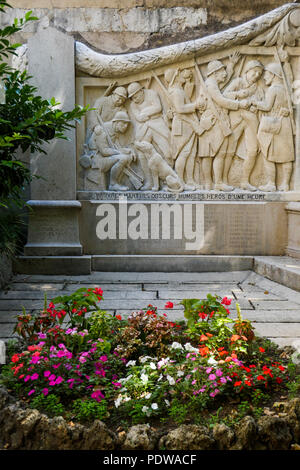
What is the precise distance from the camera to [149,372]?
2762 millimetres

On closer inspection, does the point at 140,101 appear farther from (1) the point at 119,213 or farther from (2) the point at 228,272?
(2) the point at 228,272

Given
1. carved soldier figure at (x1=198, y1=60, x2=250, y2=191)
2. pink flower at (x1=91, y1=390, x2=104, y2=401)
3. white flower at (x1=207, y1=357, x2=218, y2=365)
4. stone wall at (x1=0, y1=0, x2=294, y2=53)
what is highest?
stone wall at (x1=0, y1=0, x2=294, y2=53)

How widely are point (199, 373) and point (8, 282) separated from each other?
3.89 meters

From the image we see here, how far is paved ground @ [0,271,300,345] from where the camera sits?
441cm

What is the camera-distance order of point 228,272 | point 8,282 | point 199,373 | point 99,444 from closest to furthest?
1. point 99,444
2. point 199,373
3. point 8,282
4. point 228,272

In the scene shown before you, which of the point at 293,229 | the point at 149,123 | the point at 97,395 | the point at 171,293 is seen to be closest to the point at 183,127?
the point at 149,123


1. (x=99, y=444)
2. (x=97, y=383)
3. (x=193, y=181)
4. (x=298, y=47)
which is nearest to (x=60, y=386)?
(x=97, y=383)

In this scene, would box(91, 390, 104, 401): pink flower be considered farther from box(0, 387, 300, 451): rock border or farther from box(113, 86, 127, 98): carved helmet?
box(113, 86, 127, 98): carved helmet

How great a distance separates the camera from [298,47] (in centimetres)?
668

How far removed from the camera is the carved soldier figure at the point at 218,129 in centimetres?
664

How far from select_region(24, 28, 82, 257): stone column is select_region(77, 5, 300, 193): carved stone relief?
0.88ft

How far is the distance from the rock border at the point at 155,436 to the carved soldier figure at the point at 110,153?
4.76 meters

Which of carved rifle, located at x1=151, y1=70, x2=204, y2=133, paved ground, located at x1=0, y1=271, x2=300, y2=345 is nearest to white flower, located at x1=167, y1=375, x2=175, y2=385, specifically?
paved ground, located at x1=0, y1=271, x2=300, y2=345

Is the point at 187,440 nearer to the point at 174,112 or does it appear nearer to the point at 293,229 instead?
the point at 293,229
